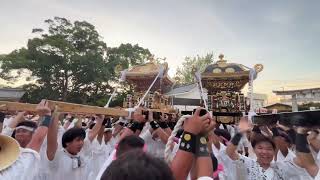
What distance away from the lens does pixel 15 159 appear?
7.66 ft

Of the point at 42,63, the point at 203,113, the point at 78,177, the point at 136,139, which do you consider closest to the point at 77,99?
the point at 42,63

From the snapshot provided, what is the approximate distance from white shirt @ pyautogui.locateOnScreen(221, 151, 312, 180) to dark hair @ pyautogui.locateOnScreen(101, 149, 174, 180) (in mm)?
2106

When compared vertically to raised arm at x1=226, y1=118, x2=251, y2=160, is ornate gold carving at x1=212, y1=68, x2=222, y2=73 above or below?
above

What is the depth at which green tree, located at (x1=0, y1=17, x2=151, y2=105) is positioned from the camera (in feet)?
69.7

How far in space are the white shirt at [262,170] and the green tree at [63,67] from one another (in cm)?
1777

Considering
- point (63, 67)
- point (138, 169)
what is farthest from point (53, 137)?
point (63, 67)

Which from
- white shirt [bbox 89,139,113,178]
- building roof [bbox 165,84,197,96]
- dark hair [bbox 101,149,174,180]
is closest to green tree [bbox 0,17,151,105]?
building roof [bbox 165,84,197,96]

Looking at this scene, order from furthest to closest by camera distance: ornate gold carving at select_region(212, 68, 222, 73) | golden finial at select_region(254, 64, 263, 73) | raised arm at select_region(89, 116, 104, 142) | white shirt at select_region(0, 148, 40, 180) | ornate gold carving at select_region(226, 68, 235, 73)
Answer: ornate gold carving at select_region(212, 68, 222, 73) → ornate gold carving at select_region(226, 68, 235, 73) → golden finial at select_region(254, 64, 263, 73) → raised arm at select_region(89, 116, 104, 142) → white shirt at select_region(0, 148, 40, 180)

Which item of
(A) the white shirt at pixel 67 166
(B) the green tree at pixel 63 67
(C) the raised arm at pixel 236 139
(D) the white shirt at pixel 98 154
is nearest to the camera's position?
(C) the raised arm at pixel 236 139

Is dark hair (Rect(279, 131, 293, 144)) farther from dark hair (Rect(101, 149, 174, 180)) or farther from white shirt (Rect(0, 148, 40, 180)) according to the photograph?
dark hair (Rect(101, 149, 174, 180))

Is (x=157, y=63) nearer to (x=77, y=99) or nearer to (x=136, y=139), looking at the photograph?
(x=77, y=99)

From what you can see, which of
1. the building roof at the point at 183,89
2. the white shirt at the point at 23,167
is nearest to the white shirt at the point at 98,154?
the white shirt at the point at 23,167

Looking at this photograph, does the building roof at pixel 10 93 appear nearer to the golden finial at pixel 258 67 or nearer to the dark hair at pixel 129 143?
the golden finial at pixel 258 67

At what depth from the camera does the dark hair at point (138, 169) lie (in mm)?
1072
